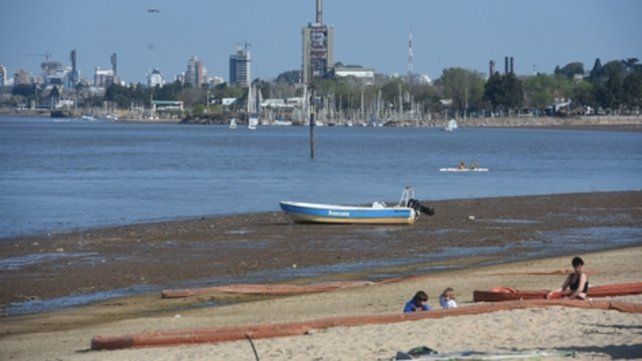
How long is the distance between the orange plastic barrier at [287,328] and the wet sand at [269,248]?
26.1 feet

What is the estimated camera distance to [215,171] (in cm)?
8225

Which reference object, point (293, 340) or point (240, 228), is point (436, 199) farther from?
point (293, 340)

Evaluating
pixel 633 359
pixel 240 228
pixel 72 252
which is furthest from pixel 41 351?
pixel 240 228

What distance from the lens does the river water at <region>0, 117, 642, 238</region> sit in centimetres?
5041

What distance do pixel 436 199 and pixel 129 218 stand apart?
50.2 ft

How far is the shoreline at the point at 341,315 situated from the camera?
16.5 m

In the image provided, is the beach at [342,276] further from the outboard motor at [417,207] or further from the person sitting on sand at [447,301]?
the person sitting on sand at [447,301]

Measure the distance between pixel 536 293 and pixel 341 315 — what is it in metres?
3.19

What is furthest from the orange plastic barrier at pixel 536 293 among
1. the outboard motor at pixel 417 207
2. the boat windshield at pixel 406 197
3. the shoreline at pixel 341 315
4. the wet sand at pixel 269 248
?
the outboard motor at pixel 417 207

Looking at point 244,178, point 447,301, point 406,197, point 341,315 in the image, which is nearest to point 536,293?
point 447,301

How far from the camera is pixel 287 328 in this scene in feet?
58.0

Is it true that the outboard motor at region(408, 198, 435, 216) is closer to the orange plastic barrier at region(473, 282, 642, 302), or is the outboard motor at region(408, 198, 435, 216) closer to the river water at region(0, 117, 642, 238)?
the river water at region(0, 117, 642, 238)

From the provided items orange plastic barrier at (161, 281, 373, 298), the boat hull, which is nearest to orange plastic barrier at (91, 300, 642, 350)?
orange plastic barrier at (161, 281, 373, 298)

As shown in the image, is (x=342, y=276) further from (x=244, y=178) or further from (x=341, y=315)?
(x=244, y=178)
